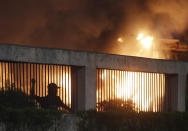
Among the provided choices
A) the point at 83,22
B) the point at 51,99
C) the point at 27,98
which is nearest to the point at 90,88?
the point at 51,99

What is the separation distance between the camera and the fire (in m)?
35.0

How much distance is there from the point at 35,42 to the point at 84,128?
62.9 feet

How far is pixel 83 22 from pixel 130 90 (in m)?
16.7

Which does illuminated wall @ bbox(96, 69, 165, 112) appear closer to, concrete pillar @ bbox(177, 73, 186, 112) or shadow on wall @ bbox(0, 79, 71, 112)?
concrete pillar @ bbox(177, 73, 186, 112)

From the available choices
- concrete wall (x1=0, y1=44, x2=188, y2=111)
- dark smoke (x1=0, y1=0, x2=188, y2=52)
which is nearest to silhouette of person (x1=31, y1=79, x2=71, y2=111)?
concrete wall (x1=0, y1=44, x2=188, y2=111)

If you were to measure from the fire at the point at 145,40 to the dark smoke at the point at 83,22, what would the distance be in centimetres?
91

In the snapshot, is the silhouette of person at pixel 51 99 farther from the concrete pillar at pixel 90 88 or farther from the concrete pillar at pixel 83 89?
the concrete pillar at pixel 90 88

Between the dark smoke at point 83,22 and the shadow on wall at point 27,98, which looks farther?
the dark smoke at point 83,22

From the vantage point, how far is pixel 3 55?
585 inches

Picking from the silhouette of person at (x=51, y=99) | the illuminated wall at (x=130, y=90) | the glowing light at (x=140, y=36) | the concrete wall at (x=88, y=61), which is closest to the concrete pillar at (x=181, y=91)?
the concrete wall at (x=88, y=61)

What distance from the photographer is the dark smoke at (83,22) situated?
3203 centimetres

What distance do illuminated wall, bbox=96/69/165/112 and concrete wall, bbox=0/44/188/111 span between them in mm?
403

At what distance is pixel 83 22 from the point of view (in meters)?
34.9

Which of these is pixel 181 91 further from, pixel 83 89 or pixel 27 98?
pixel 27 98
